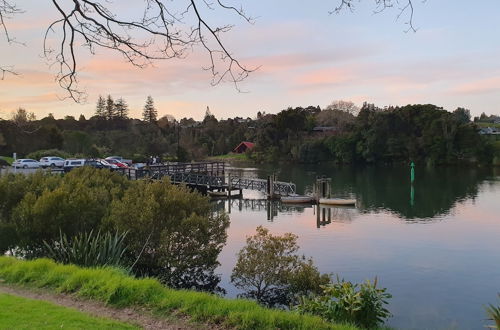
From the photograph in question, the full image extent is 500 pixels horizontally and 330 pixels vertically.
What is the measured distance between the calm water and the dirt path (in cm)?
873

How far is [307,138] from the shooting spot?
321 feet

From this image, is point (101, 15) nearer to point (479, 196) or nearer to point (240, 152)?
point (479, 196)

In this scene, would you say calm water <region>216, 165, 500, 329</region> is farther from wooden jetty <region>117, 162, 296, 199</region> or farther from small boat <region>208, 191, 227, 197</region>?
small boat <region>208, 191, 227, 197</region>

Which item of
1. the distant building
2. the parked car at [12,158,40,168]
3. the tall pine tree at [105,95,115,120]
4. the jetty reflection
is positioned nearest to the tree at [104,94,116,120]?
the tall pine tree at [105,95,115,120]

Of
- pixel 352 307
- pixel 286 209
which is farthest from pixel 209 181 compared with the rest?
pixel 352 307

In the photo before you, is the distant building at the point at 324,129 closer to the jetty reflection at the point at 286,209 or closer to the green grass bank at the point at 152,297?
the jetty reflection at the point at 286,209

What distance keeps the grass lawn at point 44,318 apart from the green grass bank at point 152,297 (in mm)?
855

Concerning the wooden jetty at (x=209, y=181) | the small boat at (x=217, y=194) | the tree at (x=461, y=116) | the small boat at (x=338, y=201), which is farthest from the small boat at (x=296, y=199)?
the tree at (x=461, y=116)

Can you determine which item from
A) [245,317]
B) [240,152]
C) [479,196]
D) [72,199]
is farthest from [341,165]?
[245,317]

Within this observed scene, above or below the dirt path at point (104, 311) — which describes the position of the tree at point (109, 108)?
above

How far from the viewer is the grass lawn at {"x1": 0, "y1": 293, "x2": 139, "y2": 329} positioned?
658cm

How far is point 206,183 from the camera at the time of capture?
4675 cm

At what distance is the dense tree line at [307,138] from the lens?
71.5m

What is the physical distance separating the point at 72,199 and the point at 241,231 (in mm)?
14525
